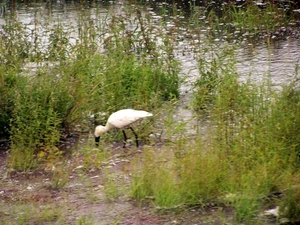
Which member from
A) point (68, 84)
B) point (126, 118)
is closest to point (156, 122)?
point (126, 118)

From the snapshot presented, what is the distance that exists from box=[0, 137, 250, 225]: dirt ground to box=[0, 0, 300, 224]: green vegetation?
4 centimetres

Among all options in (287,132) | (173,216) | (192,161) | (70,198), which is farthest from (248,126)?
(70,198)

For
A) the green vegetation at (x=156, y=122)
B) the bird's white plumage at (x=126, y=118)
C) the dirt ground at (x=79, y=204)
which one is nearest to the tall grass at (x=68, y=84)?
the green vegetation at (x=156, y=122)

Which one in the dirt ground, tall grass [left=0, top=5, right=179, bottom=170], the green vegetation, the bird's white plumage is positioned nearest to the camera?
the dirt ground

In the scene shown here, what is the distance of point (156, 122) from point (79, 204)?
6.13 ft

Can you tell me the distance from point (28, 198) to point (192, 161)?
1.29 meters

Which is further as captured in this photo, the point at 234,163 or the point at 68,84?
the point at 68,84

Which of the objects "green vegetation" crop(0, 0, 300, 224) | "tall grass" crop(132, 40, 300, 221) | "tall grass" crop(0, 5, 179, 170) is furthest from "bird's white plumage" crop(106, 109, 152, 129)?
"tall grass" crop(0, 5, 179, 170)

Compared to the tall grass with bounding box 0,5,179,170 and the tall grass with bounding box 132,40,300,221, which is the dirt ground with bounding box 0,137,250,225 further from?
the tall grass with bounding box 0,5,179,170

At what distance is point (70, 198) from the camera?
17.6 ft

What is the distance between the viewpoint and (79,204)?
521 centimetres

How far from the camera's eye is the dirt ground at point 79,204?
4879 mm

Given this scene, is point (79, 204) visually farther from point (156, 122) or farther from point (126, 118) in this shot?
point (156, 122)

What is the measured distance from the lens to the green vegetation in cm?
502
